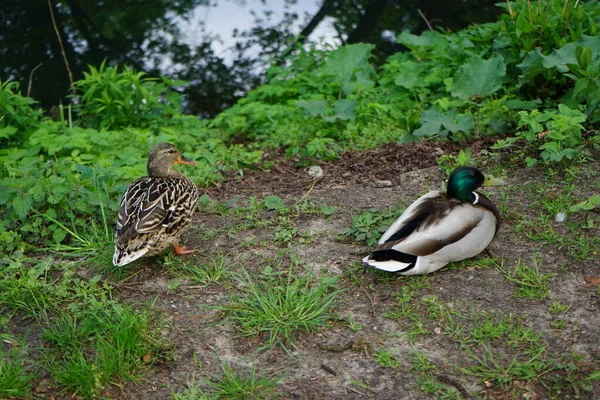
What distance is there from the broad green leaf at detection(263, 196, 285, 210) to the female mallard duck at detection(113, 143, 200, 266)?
0.54 m

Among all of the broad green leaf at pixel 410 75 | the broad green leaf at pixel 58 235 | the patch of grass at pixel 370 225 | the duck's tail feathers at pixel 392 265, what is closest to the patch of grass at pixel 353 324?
the duck's tail feathers at pixel 392 265

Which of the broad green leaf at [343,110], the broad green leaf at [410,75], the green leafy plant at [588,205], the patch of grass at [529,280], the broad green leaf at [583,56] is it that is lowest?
the broad green leaf at [343,110]

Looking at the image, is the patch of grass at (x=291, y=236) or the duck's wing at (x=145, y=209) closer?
the duck's wing at (x=145, y=209)

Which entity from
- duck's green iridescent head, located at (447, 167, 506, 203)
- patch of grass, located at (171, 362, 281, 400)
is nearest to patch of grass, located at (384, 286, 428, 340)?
duck's green iridescent head, located at (447, 167, 506, 203)

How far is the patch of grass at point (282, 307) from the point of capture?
3938 millimetres

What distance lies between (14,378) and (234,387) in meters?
1.02

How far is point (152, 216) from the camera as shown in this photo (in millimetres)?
4336

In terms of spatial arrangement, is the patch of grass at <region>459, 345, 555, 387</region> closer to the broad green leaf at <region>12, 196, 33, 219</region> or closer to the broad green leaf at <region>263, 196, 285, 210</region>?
the broad green leaf at <region>263, 196, 285, 210</region>

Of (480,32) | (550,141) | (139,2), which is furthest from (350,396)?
(139,2)

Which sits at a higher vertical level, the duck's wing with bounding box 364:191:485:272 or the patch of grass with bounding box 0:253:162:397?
the duck's wing with bounding box 364:191:485:272

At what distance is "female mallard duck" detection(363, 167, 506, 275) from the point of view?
4.08 meters

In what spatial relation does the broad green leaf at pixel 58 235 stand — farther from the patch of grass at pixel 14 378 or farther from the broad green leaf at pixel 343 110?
the broad green leaf at pixel 343 110

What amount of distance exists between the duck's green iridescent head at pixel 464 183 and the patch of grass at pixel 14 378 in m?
2.41

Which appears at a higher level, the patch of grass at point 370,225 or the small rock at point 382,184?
the patch of grass at point 370,225
